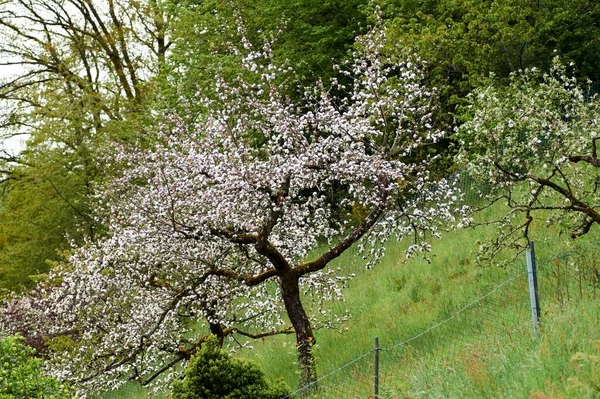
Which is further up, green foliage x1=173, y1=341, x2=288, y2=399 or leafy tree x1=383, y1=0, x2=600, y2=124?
leafy tree x1=383, y1=0, x2=600, y2=124

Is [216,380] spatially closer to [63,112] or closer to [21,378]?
[21,378]

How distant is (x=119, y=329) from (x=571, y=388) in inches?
396

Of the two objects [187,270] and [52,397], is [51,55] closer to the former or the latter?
[187,270]

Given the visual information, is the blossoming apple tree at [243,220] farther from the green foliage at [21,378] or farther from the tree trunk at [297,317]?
the green foliage at [21,378]

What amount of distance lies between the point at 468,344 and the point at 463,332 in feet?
5.92

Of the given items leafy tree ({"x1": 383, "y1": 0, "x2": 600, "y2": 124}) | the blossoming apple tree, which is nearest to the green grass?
the blossoming apple tree

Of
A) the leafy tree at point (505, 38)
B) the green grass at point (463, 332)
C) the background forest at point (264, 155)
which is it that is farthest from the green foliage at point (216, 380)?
the leafy tree at point (505, 38)

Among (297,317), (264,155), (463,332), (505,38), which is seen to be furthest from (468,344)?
(505,38)

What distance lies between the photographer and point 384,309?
15180 millimetres

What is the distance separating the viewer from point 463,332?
1092 centimetres

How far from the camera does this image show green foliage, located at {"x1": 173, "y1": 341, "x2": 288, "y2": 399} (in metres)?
10.5

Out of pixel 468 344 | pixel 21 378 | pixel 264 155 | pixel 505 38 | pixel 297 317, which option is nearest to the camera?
pixel 468 344

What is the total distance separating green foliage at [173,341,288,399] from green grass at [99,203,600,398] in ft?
3.81

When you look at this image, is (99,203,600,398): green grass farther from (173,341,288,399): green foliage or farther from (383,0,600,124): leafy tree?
(383,0,600,124): leafy tree
